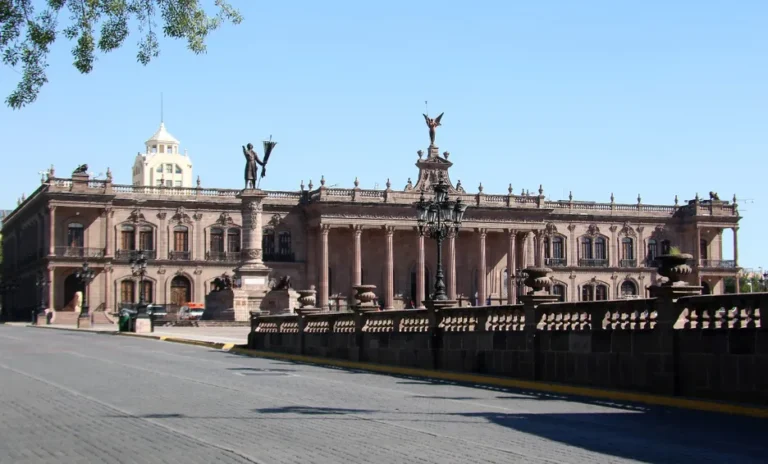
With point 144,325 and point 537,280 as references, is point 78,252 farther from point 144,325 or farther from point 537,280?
point 537,280

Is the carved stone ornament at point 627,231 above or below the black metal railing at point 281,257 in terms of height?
above

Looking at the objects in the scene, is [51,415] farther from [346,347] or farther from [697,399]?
[346,347]

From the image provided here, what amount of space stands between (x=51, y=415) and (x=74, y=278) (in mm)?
71663

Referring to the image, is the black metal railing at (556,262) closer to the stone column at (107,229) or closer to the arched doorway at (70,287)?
the stone column at (107,229)

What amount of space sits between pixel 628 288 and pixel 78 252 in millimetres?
47566

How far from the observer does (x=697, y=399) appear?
16.4 metres

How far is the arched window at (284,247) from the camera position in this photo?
8881 centimetres

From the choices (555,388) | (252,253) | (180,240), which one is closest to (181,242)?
(180,240)

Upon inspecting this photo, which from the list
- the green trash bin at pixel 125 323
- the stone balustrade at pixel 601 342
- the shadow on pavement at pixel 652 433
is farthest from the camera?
the green trash bin at pixel 125 323

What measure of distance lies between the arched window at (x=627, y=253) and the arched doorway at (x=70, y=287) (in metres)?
46.6

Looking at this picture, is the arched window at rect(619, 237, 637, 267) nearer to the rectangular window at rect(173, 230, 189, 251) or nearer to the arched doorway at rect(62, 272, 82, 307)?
the rectangular window at rect(173, 230, 189, 251)

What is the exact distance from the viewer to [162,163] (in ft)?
557

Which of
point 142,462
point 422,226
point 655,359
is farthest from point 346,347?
point 142,462

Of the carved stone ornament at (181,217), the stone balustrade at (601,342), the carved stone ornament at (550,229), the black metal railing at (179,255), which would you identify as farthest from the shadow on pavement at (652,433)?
the carved stone ornament at (550,229)
